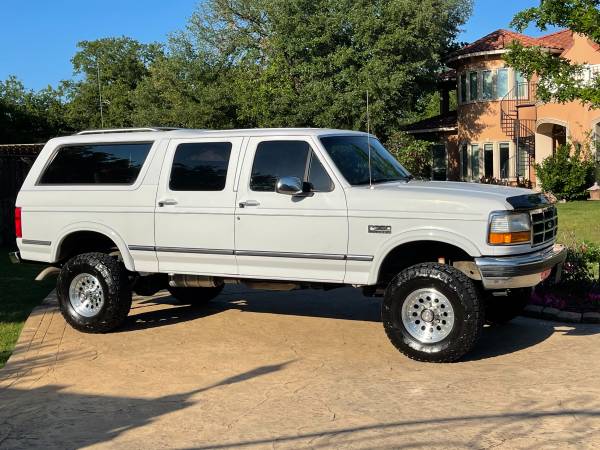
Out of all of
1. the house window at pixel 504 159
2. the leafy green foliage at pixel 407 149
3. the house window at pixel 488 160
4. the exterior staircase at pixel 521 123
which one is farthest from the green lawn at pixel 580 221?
the house window at pixel 488 160

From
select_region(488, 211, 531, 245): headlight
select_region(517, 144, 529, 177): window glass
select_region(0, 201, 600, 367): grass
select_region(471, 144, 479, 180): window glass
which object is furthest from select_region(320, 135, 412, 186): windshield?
select_region(471, 144, 479, 180): window glass

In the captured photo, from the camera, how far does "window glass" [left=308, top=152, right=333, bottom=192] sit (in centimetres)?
682

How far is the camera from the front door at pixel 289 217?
266 inches

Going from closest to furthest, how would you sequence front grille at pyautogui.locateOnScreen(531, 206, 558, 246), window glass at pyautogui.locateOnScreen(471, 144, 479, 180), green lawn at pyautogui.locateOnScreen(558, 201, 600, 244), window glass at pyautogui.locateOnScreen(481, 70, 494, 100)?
front grille at pyautogui.locateOnScreen(531, 206, 558, 246) → green lawn at pyautogui.locateOnScreen(558, 201, 600, 244) → window glass at pyautogui.locateOnScreen(481, 70, 494, 100) → window glass at pyautogui.locateOnScreen(471, 144, 479, 180)

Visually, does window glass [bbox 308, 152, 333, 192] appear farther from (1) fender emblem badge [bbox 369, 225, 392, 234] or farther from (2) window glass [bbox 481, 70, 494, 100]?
(2) window glass [bbox 481, 70, 494, 100]

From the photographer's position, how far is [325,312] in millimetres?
8789

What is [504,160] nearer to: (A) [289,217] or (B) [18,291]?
(B) [18,291]

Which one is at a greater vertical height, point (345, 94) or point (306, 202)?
point (345, 94)

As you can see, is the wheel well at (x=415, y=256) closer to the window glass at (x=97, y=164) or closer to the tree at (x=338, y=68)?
the window glass at (x=97, y=164)

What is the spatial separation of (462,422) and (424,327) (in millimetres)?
1666

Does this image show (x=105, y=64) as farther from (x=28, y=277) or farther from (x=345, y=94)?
(x=28, y=277)

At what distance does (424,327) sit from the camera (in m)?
6.52

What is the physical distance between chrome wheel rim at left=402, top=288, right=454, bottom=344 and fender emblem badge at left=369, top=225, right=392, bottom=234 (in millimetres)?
619

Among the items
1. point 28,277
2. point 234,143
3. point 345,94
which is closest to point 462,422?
point 234,143
